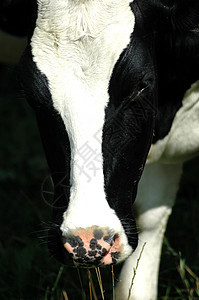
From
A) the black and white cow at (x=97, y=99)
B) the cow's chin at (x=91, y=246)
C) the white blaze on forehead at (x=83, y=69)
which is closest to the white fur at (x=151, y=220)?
the black and white cow at (x=97, y=99)

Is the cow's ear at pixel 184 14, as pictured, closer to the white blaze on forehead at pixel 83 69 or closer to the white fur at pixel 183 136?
the white blaze on forehead at pixel 83 69

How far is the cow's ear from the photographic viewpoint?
3.21 metres

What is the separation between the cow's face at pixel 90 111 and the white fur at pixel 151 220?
0.96m

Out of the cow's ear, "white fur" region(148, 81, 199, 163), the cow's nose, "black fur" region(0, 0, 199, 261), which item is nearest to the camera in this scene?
the cow's nose

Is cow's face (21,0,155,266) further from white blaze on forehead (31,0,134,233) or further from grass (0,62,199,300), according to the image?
grass (0,62,199,300)

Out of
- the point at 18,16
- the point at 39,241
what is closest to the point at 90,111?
the point at 18,16

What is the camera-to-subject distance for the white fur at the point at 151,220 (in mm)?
4012

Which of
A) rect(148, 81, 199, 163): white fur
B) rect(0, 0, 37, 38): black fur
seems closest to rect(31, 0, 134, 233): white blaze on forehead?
rect(0, 0, 37, 38): black fur

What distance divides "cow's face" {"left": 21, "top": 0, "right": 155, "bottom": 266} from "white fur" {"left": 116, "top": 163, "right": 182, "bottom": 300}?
0.96 m

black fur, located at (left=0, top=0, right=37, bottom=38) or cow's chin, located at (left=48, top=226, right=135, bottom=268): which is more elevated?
black fur, located at (left=0, top=0, right=37, bottom=38)

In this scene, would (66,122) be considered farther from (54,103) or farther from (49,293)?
(49,293)

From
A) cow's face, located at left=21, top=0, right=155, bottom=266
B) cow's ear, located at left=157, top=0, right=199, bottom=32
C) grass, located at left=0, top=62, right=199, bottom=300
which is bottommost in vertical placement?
grass, located at left=0, top=62, right=199, bottom=300

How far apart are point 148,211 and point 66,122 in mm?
1315

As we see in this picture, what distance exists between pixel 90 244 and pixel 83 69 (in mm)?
716
